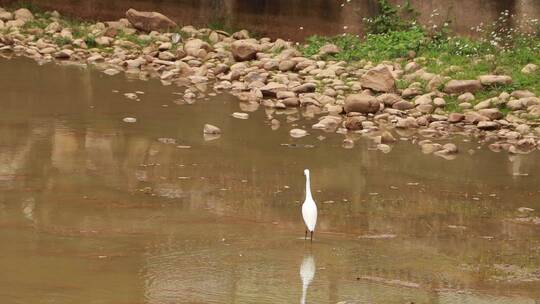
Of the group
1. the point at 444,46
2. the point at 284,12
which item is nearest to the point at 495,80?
the point at 444,46

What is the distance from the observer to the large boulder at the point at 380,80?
46.8ft

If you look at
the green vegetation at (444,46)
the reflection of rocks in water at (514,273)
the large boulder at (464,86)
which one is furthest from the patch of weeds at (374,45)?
the reflection of rocks in water at (514,273)

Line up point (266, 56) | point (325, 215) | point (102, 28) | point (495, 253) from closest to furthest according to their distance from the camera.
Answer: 1. point (495, 253)
2. point (325, 215)
3. point (266, 56)
4. point (102, 28)

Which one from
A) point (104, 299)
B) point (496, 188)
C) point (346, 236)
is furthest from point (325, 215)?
point (104, 299)

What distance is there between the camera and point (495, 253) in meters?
7.71

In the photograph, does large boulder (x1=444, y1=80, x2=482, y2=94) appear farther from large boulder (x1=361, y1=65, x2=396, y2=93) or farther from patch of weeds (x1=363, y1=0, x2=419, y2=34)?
patch of weeds (x1=363, y1=0, x2=419, y2=34)

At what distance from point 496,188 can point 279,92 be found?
4947 mm

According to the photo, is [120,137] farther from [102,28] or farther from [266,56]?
[102,28]

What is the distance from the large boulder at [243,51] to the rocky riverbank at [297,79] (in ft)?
0.05

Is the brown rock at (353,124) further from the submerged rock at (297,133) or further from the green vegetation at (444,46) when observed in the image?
the green vegetation at (444,46)

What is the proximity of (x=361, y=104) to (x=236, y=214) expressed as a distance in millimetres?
5362

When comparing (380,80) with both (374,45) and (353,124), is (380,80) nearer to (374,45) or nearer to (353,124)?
(353,124)

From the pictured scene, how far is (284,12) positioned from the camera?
18641mm

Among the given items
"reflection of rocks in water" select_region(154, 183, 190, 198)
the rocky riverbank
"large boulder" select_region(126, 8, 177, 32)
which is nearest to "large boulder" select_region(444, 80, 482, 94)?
the rocky riverbank
